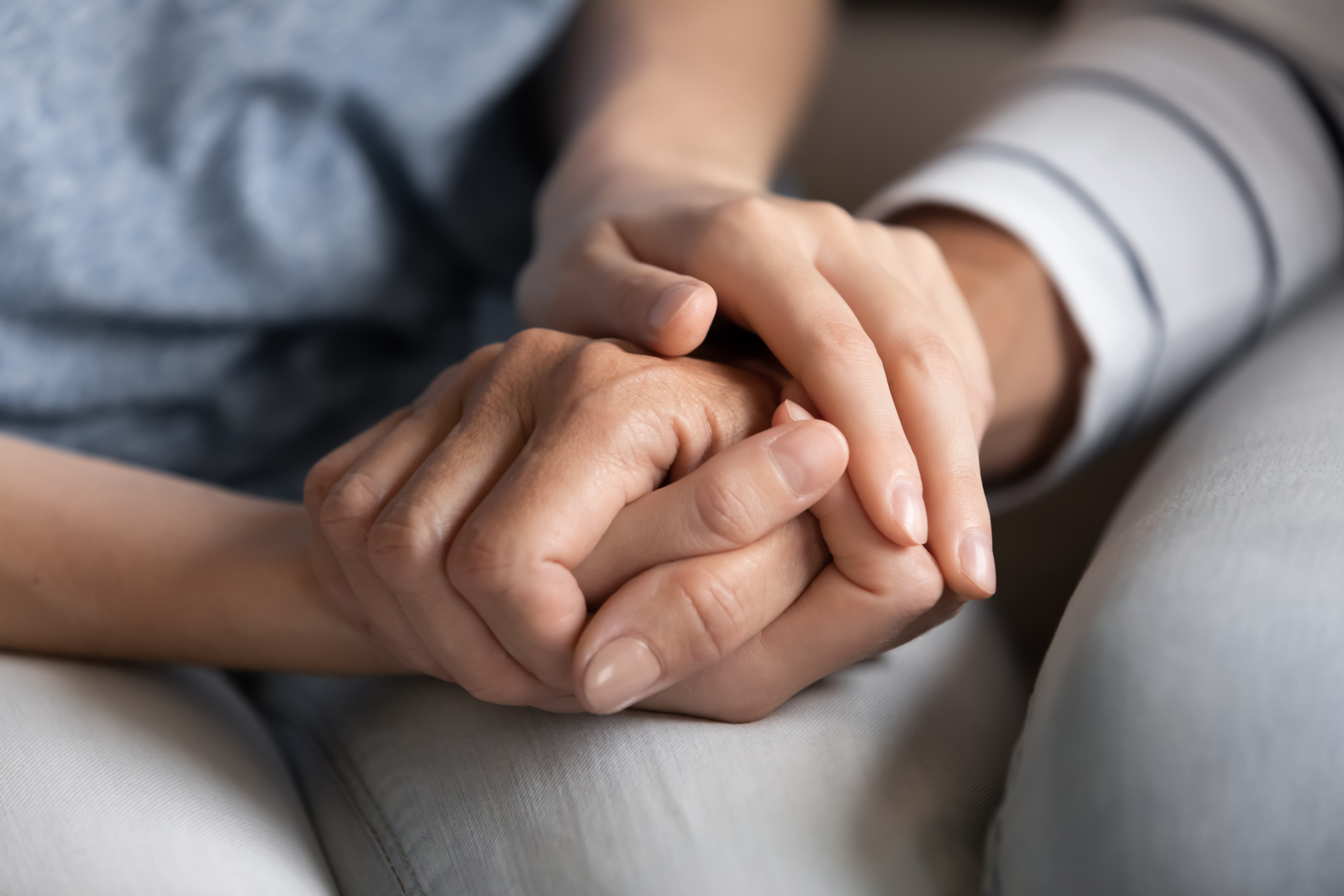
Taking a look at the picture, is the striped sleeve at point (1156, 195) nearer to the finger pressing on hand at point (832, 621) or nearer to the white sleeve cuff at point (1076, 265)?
the white sleeve cuff at point (1076, 265)

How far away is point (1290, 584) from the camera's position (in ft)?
0.95

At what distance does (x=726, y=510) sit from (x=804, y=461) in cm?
→ 4

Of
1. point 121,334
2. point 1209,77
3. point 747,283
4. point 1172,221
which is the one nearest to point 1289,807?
point 747,283

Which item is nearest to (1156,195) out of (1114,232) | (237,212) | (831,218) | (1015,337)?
(1114,232)

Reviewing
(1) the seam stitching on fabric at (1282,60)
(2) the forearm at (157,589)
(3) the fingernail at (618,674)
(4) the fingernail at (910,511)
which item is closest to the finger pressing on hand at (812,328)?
(4) the fingernail at (910,511)

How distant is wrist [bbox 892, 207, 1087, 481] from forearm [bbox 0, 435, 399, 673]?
38 centimetres

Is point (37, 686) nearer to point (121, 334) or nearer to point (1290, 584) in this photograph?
point (121, 334)

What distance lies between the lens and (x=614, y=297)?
0.43 metres

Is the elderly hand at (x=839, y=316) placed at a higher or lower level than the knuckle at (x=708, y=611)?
higher

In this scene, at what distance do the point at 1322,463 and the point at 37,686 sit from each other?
1.79 ft

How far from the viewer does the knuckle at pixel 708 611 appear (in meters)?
0.34

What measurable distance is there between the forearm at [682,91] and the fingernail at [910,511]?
0.85 feet

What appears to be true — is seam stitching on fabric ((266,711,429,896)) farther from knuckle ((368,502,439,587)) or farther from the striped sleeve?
the striped sleeve

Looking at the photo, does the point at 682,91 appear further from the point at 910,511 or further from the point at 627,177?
the point at 910,511
